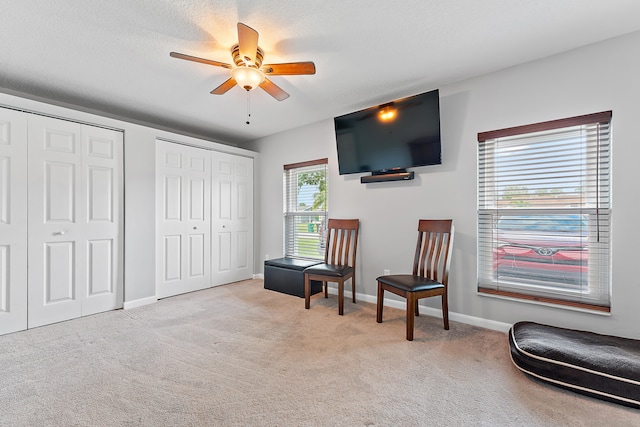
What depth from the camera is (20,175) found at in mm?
2699

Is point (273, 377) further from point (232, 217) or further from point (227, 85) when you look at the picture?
point (232, 217)

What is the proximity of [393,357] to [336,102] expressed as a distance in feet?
9.24

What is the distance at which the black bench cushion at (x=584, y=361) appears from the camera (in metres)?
1.62

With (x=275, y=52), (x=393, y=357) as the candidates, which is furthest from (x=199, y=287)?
(x=275, y=52)

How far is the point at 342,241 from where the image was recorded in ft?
12.3

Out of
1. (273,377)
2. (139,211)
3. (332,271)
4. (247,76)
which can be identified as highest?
(247,76)

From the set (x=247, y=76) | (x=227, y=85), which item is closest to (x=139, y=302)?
(x=227, y=85)

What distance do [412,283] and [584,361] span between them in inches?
47.6

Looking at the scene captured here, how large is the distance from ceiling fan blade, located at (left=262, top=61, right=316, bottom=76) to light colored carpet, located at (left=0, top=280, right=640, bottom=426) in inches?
88.2

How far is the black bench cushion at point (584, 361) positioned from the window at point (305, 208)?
277 centimetres

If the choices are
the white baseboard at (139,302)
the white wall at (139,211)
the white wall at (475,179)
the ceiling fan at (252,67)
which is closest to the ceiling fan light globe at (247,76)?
the ceiling fan at (252,67)

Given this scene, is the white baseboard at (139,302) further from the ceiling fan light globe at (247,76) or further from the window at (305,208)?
the ceiling fan light globe at (247,76)

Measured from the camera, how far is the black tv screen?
2.94 meters

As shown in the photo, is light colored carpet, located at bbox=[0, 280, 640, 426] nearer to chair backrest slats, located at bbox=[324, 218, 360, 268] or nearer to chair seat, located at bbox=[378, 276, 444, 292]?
chair seat, located at bbox=[378, 276, 444, 292]
